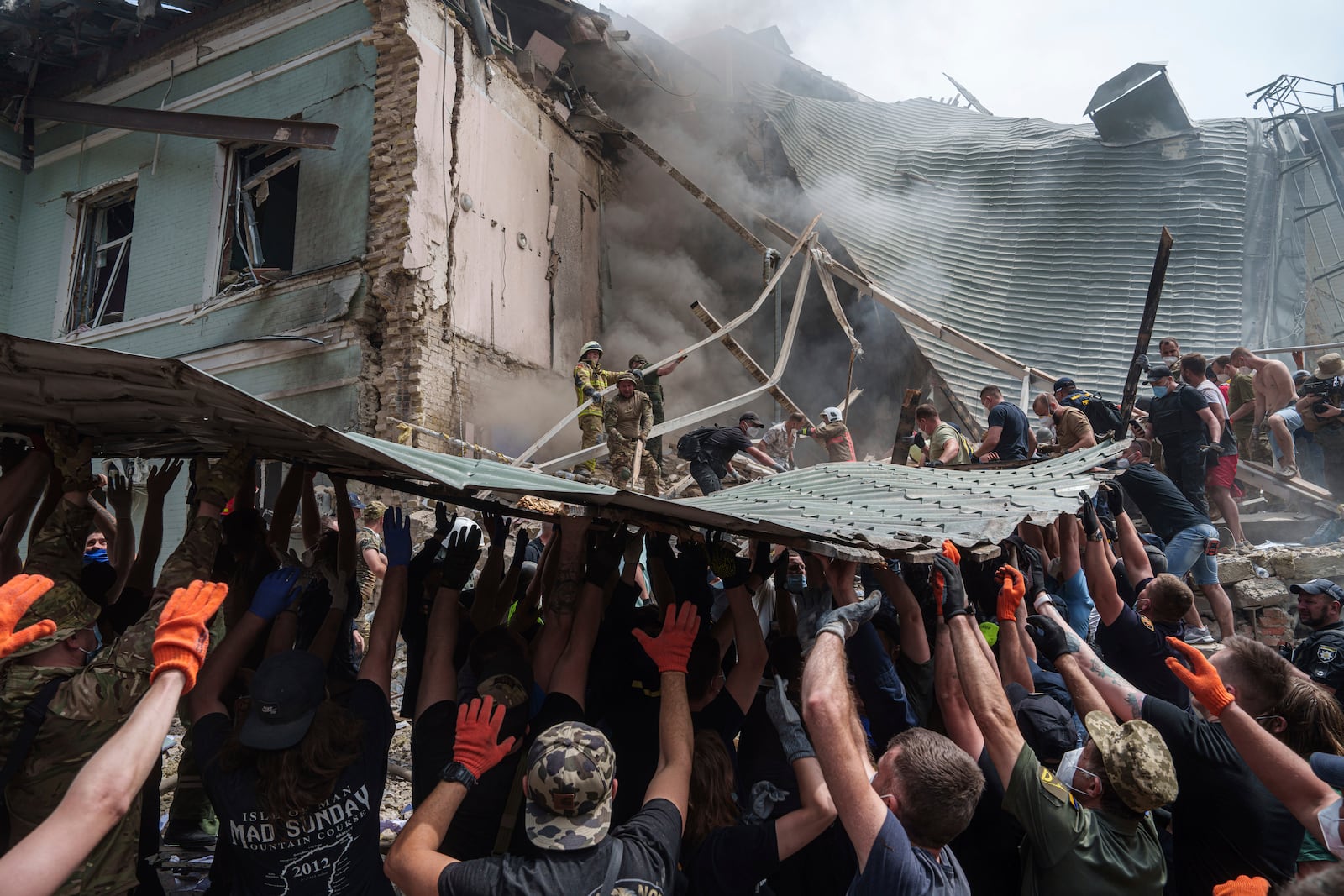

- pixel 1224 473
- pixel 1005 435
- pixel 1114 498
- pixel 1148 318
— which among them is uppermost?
pixel 1148 318

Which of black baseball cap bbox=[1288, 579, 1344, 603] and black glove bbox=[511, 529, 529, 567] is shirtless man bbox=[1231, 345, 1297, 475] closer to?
black baseball cap bbox=[1288, 579, 1344, 603]

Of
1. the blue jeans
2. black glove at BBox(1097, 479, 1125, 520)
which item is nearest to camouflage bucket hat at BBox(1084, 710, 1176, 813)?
black glove at BBox(1097, 479, 1125, 520)

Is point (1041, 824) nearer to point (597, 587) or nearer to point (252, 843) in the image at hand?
point (597, 587)

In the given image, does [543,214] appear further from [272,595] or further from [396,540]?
[272,595]

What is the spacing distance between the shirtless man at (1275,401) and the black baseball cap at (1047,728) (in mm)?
7129

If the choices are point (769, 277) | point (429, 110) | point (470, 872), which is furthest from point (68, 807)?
point (769, 277)

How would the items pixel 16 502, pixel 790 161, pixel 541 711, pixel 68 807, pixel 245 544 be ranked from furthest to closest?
pixel 790 161 < pixel 245 544 < pixel 16 502 < pixel 541 711 < pixel 68 807

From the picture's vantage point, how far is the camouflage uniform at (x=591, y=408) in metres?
9.59

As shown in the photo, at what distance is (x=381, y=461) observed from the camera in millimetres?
2396

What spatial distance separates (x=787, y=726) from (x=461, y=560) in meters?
1.30

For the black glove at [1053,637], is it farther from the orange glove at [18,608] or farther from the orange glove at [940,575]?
the orange glove at [18,608]

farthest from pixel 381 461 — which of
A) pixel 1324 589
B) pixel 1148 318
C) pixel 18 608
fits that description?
pixel 1148 318

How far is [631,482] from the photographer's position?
29.3 ft

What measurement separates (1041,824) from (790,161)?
43.9ft
